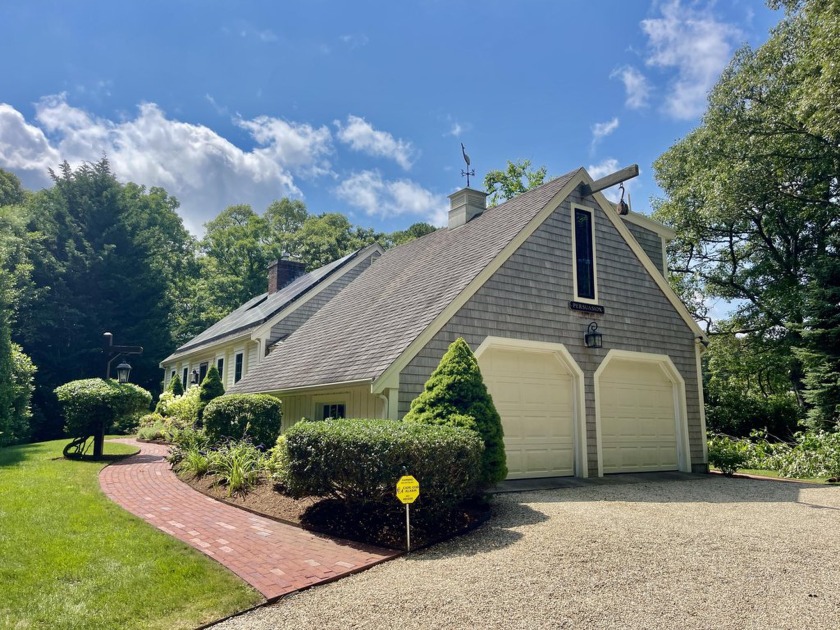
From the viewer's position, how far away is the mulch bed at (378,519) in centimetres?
646

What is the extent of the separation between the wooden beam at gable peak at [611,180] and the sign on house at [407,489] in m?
8.22

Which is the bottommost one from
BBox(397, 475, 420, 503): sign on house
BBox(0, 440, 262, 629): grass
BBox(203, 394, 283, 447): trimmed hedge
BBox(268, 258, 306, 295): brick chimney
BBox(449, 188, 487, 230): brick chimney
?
BBox(0, 440, 262, 629): grass

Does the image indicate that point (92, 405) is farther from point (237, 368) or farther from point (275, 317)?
point (237, 368)

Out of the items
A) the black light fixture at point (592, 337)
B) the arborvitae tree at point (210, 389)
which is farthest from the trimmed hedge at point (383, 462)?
the arborvitae tree at point (210, 389)

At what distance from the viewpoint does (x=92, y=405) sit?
1364cm

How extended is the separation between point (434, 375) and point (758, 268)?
20.0m

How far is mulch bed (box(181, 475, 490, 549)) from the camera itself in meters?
6.46

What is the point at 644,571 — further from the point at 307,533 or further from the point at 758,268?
the point at 758,268

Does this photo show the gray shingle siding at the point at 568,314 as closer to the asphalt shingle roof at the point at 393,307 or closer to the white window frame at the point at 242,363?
the asphalt shingle roof at the point at 393,307

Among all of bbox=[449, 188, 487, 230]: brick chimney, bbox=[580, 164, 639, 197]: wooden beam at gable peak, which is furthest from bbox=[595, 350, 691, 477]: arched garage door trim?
bbox=[449, 188, 487, 230]: brick chimney

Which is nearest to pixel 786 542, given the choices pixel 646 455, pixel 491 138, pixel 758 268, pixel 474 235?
pixel 646 455

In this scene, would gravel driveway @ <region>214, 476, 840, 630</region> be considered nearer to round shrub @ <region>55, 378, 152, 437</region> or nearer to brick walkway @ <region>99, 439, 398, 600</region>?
brick walkway @ <region>99, 439, 398, 600</region>

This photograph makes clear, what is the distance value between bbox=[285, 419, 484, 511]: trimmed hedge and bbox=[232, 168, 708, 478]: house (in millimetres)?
1979

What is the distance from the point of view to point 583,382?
36.7 ft
